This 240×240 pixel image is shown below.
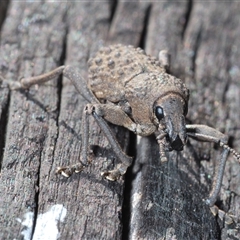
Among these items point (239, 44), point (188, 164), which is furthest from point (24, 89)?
point (239, 44)

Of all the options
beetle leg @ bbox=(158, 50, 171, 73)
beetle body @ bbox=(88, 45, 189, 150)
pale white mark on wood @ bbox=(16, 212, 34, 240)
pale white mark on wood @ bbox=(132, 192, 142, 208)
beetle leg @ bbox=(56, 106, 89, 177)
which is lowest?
pale white mark on wood @ bbox=(16, 212, 34, 240)

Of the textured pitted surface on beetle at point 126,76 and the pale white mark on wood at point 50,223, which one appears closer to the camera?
the pale white mark on wood at point 50,223

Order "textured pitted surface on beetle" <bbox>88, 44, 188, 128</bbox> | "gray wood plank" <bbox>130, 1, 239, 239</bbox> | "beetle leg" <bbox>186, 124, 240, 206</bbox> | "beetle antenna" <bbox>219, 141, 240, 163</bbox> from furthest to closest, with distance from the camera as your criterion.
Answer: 1. "textured pitted surface on beetle" <bbox>88, 44, 188, 128</bbox>
2. "beetle antenna" <bbox>219, 141, 240, 163</bbox>
3. "beetle leg" <bbox>186, 124, 240, 206</bbox>
4. "gray wood plank" <bbox>130, 1, 239, 239</bbox>

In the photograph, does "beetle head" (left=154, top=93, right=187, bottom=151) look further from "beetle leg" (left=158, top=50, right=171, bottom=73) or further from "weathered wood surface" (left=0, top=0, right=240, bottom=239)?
"beetle leg" (left=158, top=50, right=171, bottom=73)

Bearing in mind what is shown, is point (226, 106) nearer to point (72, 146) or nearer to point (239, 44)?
point (239, 44)

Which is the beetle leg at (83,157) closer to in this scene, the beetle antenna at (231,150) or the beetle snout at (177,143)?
the beetle snout at (177,143)

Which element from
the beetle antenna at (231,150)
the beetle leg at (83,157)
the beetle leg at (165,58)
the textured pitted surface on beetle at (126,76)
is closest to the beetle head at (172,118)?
the textured pitted surface on beetle at (126,76)

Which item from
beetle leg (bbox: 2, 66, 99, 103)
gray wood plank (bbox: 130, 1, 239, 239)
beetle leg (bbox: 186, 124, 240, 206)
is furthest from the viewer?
beetle leg (bbox: 2, 66, 99, 103)

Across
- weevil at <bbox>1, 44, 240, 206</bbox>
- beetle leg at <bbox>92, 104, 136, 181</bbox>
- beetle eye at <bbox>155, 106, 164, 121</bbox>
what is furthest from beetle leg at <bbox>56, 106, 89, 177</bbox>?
beetle eye at <bbox>155, 106, 164, 121</bbox>
